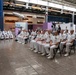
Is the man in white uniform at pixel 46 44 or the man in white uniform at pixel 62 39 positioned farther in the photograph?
the man in white uniform at pixel 62 39

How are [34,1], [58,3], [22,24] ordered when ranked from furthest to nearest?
[58,3], [22,24], [34,1]

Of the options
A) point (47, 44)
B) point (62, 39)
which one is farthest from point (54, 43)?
point (62, 39)

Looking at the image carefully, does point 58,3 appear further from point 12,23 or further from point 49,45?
point 49,45

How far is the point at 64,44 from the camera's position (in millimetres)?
6852

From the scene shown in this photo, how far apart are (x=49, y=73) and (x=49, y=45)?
6.63 ft

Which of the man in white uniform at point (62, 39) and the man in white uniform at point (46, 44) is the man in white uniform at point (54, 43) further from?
the man in white uniform at point (62, 39)

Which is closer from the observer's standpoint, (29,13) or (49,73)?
(49,73)

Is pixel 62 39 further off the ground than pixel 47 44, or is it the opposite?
pixel 62 39

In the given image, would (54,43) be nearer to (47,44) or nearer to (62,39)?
(47,44)

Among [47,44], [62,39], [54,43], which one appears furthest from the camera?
[62,39]

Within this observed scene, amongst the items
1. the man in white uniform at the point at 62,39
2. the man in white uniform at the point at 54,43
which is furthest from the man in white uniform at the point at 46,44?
the man in white uniform at the point at 62,39

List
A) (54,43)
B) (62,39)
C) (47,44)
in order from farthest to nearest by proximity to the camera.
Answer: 1. (62,39)
2. (47,44)
3. (54,43)

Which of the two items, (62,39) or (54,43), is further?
(62,39)

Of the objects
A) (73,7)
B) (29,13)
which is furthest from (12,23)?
(73,7)
